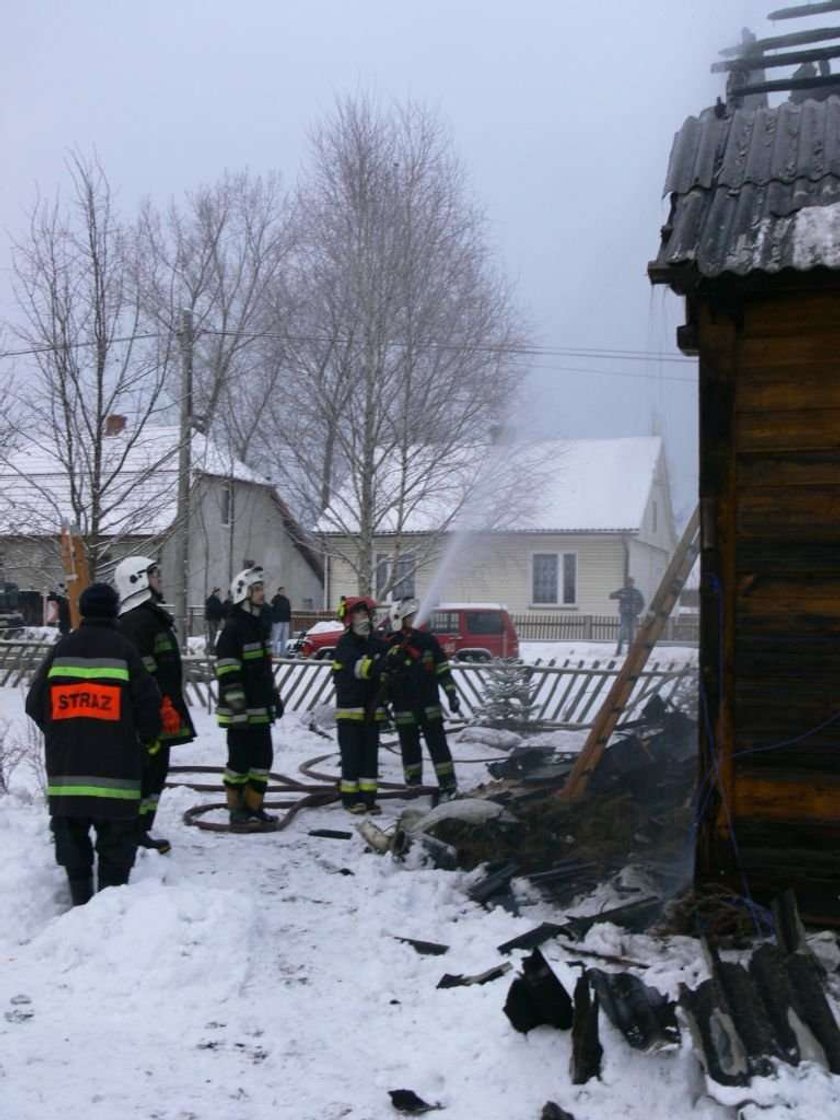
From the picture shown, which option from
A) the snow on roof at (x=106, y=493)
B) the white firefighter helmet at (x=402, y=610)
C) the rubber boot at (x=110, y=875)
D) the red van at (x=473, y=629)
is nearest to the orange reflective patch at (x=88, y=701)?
the rubber boot at (x=110, y=875)

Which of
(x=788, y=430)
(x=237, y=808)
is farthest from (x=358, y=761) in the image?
(x=788, y=430)

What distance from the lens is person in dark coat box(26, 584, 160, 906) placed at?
5750 mm

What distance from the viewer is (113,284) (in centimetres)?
1284

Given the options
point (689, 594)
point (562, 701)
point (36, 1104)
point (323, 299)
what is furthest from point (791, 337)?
point (323, 299)

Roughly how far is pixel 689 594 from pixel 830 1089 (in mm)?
4534

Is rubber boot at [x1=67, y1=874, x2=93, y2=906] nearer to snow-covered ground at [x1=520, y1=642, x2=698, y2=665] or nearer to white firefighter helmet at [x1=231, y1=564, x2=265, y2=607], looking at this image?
white firefighter helmet at [x1=231, y1=564, x2=265, y2=607]

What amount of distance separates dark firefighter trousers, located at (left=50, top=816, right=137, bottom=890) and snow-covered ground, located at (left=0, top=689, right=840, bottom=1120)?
6.0 inches

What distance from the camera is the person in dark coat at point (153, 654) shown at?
7121 millimetres

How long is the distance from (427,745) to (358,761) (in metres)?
0.96

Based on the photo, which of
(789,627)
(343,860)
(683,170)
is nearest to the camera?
(789,627)

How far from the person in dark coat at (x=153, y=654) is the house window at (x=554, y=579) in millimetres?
26818

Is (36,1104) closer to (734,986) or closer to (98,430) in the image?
(734,986)

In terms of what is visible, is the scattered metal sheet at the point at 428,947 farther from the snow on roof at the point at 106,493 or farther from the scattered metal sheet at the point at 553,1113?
the snow on roof at the point at 106,493

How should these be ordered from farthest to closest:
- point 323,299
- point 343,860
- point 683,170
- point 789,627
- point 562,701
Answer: point 323,299 < point 562,701 < point 343,860 < point 683,170 < point 789,627
